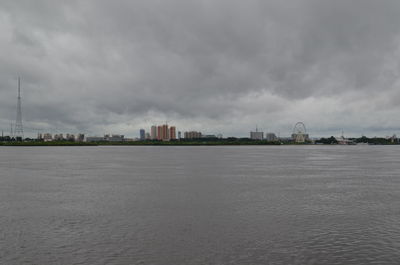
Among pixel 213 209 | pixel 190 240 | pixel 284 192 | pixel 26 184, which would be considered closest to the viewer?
pixel 190 240

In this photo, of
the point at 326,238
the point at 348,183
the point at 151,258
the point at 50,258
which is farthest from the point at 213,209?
the point at 348,183

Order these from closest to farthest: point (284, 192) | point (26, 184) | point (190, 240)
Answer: point (190, 240)
point (284, 192)
point (26, 184)

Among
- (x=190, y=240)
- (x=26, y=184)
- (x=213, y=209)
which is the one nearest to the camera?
(x=190, y=240)

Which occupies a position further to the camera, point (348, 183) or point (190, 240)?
point (348, 183)

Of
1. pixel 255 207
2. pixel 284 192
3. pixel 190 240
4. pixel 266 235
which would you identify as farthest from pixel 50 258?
pixel 284 192

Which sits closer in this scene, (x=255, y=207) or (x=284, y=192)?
(x=255, y=207)

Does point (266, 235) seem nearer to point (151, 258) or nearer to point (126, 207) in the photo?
point (151, 258)

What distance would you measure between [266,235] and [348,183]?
28.7 meters

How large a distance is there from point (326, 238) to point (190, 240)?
7.69 m

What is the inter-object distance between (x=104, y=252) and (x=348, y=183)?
3614 centimetres

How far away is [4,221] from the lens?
23.6m

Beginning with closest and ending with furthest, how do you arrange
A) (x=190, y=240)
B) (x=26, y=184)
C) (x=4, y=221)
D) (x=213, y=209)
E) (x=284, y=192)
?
(x=190, y=240), (x=4, y=221), (x=213, y=209), (x=284, y=192), (x=26, y=184)

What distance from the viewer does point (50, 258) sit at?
1642 centimetres

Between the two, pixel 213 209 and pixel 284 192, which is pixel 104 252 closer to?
pixel 213 209
